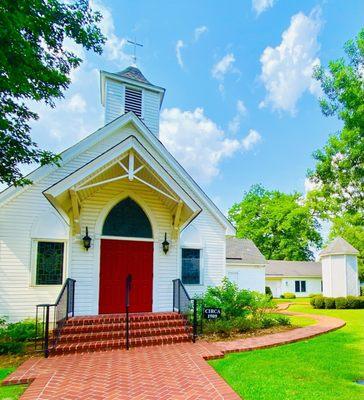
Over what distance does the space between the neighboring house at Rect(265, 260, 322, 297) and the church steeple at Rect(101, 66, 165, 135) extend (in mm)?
30356

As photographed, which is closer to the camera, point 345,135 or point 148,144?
point 345,135

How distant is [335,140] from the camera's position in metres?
12.8

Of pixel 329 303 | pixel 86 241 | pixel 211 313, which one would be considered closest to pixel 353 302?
pixel 329 303

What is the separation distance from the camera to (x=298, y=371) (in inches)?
232

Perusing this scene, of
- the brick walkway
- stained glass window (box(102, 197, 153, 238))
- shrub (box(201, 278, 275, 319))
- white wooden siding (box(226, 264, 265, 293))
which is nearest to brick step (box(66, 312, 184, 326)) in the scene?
shrub (box(201, 278, 275, 319))

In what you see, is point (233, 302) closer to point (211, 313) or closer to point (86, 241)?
point (211, 313)

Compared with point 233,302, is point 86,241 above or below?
above

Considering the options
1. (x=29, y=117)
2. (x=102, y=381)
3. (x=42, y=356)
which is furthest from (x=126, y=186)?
(x=102, y=381)

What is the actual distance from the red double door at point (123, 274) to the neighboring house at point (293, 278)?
30.8 m

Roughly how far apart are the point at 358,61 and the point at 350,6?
193cm

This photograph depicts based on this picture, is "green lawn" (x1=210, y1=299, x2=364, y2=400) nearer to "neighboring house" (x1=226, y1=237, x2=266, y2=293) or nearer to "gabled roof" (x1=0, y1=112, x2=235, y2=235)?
"gabled roof" (x1=0, y1=112, x2=235, y2=235)

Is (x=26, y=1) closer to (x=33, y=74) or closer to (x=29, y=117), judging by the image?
(x=33, y=74)

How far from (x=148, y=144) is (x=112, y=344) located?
23.6ft

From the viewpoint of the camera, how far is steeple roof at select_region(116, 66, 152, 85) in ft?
43.3
